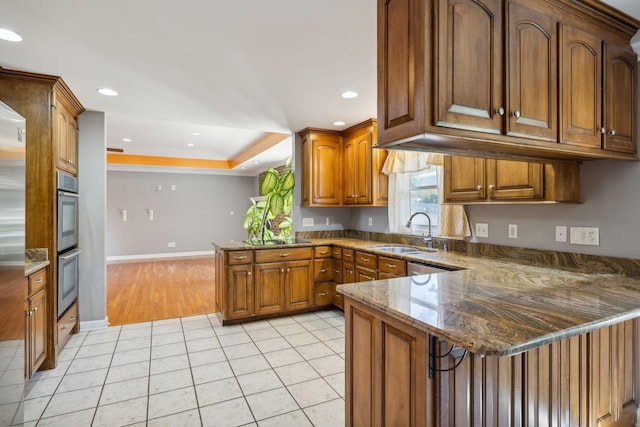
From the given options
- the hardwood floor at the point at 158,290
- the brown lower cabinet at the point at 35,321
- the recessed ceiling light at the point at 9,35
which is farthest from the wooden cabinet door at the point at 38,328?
the recessed ceiling light at the point at 9,35

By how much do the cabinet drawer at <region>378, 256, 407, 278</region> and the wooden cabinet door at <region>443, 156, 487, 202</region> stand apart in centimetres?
68

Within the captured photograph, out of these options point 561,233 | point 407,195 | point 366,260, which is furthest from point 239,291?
point 561,233

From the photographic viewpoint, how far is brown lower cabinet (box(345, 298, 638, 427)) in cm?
119

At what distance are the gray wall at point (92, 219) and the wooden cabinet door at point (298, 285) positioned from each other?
1927 mm

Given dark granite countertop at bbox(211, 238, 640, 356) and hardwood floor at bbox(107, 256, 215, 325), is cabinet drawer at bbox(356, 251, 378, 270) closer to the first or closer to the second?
dark granite countertop at bbox(211, 238, 640, 356)

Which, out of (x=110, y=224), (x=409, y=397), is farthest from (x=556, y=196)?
(x=110, y=224)

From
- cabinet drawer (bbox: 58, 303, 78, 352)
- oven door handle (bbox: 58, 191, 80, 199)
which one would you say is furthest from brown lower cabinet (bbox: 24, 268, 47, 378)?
oven door handle (bbox: 58, 191, 80, 199)

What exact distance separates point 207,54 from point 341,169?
2453mm

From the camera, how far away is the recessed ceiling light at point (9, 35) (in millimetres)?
1986

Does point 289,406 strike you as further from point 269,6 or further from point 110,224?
point 110,224

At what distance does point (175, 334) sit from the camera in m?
3.38

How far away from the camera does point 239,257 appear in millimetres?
3598

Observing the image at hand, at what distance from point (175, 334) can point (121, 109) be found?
2393 millimetres

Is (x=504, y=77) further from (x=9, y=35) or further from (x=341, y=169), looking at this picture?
(x=341, y=169)
